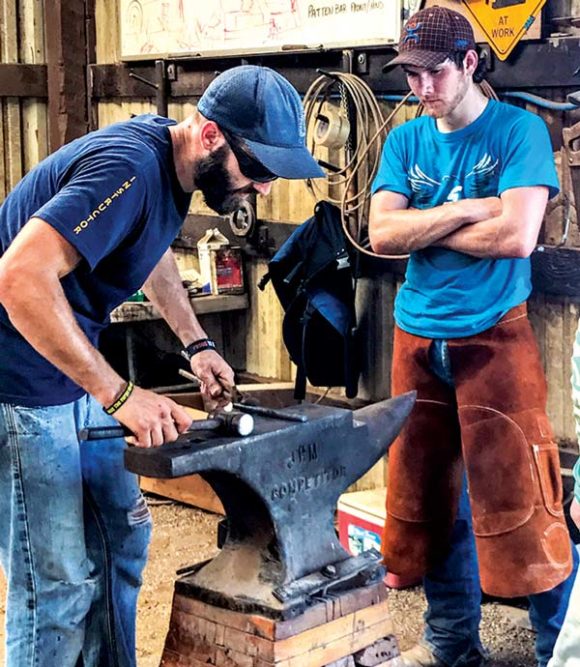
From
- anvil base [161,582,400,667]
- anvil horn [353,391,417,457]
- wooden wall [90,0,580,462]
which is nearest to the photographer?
anvil base [161,582,400,667]

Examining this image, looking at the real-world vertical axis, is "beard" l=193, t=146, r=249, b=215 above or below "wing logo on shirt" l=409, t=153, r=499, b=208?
above

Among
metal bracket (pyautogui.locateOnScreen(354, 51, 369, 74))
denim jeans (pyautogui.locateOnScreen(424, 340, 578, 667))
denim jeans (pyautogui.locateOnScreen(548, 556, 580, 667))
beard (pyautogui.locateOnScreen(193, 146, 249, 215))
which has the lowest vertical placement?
denim jeans (pyautogui.locateOnScreen(424, 340, 578, 667))

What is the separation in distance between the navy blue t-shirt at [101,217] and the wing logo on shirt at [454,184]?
3.25 ft

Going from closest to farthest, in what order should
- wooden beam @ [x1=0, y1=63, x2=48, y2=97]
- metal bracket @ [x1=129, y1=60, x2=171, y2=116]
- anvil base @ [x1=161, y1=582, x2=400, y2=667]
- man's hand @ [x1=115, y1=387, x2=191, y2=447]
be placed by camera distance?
man's hand @ [x1=115, y1=387, x2=191, y2=447], anvil base @ [x1=161, y1=582, x2=400, y2=667], metal bracket @ [x1=129, y1=60, x2=171, y2=116], wooden beam @ [x1=0, y1=63, x2=48, y2=97]

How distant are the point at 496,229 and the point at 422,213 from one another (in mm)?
246

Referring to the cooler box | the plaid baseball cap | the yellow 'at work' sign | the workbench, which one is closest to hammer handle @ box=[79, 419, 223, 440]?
the plaid baseball cap

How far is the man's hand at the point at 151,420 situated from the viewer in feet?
7.73

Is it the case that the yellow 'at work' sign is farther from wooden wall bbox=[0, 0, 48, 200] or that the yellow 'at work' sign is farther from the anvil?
wooden wall bbox=[0, 0, 48, 200]

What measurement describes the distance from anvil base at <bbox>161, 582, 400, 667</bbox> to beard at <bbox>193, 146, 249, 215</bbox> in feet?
3.16

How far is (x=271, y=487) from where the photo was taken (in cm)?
251

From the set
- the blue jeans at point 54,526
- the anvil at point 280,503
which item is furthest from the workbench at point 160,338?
the anvil at point 280,503

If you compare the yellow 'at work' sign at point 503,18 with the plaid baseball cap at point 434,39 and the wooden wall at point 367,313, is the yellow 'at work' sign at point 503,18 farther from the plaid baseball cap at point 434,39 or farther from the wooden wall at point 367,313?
the plaid baseball cap at point 434,39

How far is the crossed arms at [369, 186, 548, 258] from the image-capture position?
3.18 m

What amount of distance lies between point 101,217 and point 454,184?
138cm
